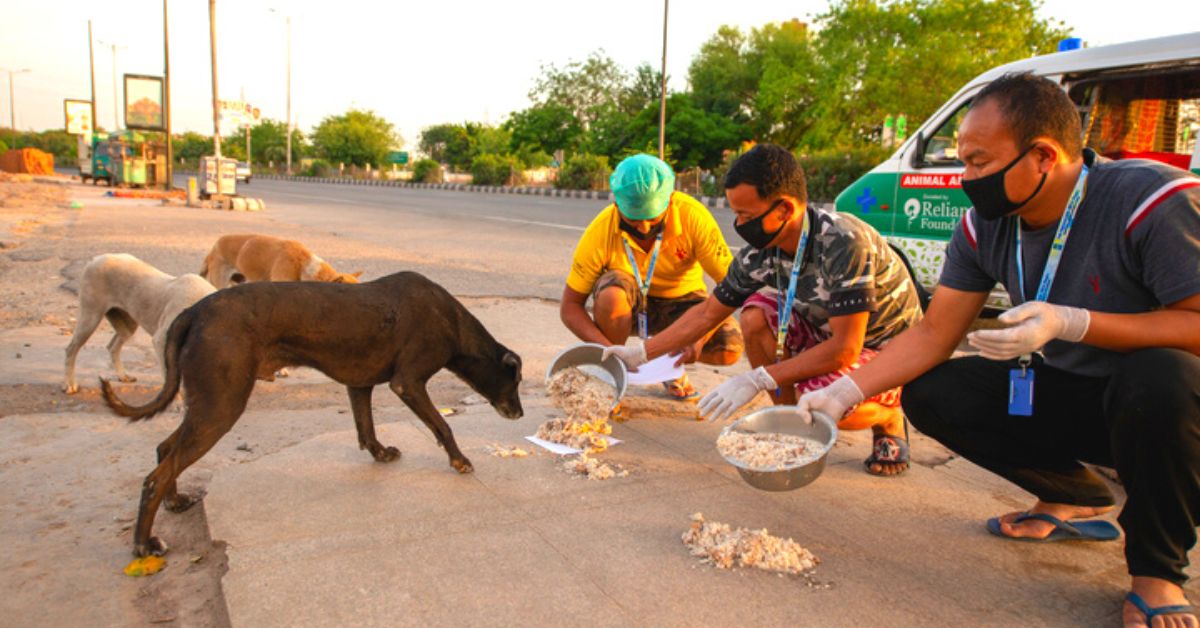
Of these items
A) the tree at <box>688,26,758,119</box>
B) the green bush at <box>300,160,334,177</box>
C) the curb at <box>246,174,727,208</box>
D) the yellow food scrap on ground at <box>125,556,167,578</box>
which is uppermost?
the tree at <box>688,26,758,119</box>

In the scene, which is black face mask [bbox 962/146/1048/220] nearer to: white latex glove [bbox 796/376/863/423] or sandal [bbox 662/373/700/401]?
white latex glove [bbox 796/376/863/423]

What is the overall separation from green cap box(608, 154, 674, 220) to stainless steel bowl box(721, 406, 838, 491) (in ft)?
5.11

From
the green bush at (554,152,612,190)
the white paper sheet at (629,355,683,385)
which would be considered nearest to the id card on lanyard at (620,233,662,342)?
the white paper sheet at (629,355,683,385)

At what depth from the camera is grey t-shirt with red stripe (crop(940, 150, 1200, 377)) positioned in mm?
2242

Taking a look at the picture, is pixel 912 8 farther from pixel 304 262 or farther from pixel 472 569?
pixel 472 569

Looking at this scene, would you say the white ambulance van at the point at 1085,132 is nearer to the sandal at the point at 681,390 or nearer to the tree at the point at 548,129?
the sandal at the point at 681,390

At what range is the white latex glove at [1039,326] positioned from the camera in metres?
2.32

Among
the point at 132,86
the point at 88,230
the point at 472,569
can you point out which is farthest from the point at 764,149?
the point at 132,86

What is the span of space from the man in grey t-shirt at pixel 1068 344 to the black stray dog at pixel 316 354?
5.38 feet

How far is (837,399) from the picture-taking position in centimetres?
292

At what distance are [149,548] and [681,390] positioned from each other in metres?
2.97

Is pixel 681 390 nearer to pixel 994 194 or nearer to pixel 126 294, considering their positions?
pixel 994 194

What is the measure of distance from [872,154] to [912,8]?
11.8m

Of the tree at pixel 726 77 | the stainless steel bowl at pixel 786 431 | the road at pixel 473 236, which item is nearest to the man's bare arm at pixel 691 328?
the stainless steel bowl at pixel 786 431
